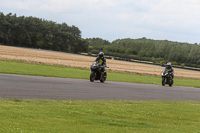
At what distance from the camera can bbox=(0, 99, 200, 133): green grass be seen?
28.1 feet

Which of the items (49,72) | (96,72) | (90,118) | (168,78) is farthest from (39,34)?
(90,118)

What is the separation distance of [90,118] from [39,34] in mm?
106894

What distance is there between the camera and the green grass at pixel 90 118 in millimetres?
8570

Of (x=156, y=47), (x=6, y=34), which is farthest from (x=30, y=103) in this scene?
(x=156, y=47)

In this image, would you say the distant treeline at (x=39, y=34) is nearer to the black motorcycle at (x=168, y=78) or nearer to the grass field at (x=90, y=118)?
the black motorcycle at (x=168, y=78)

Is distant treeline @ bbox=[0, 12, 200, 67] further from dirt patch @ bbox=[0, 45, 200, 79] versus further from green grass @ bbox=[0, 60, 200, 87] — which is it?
green grass @ bbox=[0, 60, 200, 87]

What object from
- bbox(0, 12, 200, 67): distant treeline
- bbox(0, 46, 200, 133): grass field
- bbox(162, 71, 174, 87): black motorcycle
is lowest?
bbox(0, 46, 200, 133): grass field

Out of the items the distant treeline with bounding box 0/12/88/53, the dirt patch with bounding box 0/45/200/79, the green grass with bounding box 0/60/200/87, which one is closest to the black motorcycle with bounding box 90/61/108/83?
the green grass with bounding box 0/60/200/87

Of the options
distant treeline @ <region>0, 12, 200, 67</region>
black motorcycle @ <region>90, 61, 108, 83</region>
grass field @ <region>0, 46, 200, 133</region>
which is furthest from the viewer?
distant treeline @ <region>0, 12, 200, 67</region>

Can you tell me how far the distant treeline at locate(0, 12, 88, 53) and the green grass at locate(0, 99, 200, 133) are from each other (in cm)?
9124

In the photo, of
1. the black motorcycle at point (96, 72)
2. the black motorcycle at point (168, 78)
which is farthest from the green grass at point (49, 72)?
the black motorcycle at point (96, 72)

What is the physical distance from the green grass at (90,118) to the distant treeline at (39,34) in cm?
9124

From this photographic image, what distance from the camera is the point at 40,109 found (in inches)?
425

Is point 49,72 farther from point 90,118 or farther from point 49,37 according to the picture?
point 49,37
